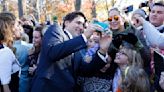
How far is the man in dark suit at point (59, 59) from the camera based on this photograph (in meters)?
3.42

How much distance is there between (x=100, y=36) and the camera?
370 cm

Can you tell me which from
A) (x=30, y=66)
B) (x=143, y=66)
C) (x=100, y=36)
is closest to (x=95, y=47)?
(x=100, y=36)

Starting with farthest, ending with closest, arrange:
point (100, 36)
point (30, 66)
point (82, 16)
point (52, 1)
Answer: point (52, 1) → point (30, 66) → point (82, 16) → point (100, 36)

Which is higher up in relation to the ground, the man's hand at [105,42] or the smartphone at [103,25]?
the smartphone at [103,25]

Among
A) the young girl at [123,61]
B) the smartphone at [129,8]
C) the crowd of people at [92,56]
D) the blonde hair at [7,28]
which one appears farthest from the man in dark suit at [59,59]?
the smartphone at [129,8]

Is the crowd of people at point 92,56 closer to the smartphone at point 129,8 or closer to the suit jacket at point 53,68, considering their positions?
the suit jacket at point 53,68

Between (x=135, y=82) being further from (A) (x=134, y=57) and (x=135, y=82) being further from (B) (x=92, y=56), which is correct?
(B) (x=92, y=56)

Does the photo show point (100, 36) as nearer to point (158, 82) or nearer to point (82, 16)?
point (82, 16)

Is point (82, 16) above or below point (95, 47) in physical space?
above

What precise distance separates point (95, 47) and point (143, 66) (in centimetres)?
54

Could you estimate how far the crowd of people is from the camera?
11.6 feet

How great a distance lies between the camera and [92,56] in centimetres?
383

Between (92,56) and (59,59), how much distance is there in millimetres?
474

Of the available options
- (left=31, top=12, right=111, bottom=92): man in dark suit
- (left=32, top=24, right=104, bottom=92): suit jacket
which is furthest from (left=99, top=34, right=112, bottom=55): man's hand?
(left=32, top=24, right=104, bottom=92): suit jacket
